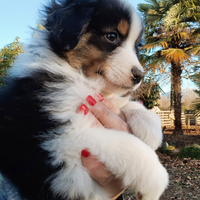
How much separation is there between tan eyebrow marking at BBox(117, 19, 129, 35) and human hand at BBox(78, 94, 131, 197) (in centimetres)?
62

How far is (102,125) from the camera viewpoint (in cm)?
165

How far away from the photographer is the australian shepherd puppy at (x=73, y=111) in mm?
1323

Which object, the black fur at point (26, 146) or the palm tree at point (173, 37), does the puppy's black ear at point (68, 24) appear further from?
the palm tree at point (173, 37)

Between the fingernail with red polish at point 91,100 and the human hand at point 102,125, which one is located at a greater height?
the fingernail with red polish at point 91,100

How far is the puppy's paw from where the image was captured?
174 centimetres

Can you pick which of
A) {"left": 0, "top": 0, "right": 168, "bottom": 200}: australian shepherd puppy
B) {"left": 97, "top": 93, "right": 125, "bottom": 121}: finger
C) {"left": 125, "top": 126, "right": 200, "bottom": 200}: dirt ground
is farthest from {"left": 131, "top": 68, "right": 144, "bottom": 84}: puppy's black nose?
{"left": 125, "top": 126, "right": 200, "bottom": 200}: dirt ground

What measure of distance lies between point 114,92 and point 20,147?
37.6 inches

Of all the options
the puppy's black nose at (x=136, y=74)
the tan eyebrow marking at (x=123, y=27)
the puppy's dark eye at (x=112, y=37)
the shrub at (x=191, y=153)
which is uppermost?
the tan eyebrow marking at (x=123, y=27)

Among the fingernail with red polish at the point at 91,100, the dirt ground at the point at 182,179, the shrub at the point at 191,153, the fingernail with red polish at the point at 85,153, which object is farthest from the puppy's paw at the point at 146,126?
the shrub at the point at 191,153

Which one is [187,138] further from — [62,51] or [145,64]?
[62,51]

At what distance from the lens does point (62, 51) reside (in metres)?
1.73

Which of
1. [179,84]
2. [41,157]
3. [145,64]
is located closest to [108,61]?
[41,157]

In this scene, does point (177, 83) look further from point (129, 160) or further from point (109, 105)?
point (129, 160)

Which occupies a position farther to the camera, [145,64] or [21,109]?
[145,64]
